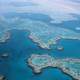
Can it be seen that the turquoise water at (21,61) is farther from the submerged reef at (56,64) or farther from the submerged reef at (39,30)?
the submerged reef at (39,30)

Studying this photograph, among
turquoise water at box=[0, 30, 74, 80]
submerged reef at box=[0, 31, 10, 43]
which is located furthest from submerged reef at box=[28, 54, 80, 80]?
submerged reef at box=[0, 31, 10, 43]

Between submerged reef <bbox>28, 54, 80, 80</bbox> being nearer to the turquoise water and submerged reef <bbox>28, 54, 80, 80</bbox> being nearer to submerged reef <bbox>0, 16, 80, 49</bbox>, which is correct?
the turquoise water

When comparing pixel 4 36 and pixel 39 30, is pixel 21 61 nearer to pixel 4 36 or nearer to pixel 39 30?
pixel 4 36

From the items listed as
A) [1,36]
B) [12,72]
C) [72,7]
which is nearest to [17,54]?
[12,72]

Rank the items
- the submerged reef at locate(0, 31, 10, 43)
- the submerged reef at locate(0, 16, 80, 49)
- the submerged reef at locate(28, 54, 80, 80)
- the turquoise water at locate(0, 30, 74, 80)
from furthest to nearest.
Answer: the submerged reef at locate(0, 16, 80, 49), the submerged reef at locate(0, 31, 10, 43), the submerged reef at locate(28, 54, 80, 80), the turquoise water at locate(0, 30, 74, 80)

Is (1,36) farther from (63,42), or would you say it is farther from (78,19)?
(78,19)

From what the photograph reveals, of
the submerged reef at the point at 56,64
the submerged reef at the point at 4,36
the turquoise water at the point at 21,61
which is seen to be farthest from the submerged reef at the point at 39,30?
the submerged reef at the point at 56,64
